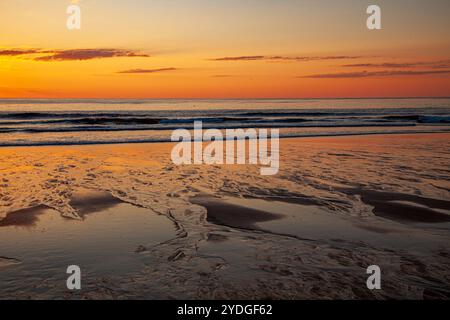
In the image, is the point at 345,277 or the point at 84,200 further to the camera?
the point at 84,200

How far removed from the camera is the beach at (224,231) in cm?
479

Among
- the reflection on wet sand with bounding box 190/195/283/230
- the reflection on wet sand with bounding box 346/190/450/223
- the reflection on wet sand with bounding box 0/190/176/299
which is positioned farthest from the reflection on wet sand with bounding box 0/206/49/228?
the reflection on wet sand with bounding box 346/190/450/223

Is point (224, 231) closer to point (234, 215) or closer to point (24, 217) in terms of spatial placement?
point (234, 215)

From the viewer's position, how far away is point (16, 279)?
4891 mm

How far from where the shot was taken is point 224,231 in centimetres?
690

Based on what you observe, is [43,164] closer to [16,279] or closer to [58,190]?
[58,190]

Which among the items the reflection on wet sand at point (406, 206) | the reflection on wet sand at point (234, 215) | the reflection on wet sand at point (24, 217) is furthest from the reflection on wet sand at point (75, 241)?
the reflection on wet sand at point (406, 206)

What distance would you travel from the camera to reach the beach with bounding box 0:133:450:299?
15.7ft

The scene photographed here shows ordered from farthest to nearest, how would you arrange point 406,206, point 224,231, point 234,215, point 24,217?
1. point 406,206
2. point 234,215
3. point 24,217
4. point 224,231

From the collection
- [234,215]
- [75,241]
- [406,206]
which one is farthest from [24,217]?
[406,206]

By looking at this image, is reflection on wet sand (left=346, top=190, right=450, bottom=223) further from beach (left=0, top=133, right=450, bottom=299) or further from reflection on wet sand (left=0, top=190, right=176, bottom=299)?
reflection on wet sand (left=0, top=190, right=176, bottom=299)

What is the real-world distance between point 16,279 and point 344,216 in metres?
5.54
